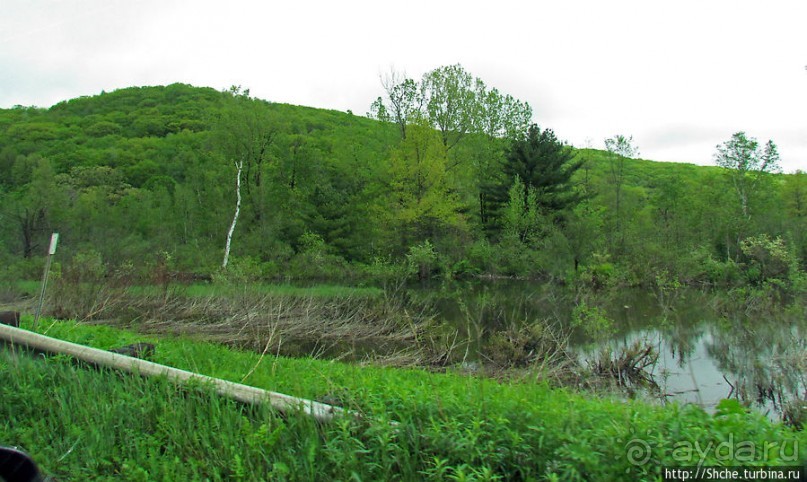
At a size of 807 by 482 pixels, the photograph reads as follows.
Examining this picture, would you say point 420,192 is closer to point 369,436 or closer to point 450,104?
point 450,104

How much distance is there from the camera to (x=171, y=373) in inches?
199

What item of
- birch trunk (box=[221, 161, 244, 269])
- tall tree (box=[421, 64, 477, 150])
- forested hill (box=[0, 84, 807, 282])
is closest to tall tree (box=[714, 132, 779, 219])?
forested hill (box=[0, 84, 807, 282])

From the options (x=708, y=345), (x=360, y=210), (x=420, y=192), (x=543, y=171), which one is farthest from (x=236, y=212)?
(x=708, y=345)

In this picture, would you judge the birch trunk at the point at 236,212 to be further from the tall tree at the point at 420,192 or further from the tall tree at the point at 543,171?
the tall tree at the point at 543,171

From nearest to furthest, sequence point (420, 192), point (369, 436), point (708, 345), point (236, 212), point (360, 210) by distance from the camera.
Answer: point (369, 436) < point (708, 345) < point (420, 192) < point (236, 212) < point (360, 210)

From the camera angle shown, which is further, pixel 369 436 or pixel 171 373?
pixel 171 373

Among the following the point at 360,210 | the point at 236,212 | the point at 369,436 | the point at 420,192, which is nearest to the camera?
the point at 369,436

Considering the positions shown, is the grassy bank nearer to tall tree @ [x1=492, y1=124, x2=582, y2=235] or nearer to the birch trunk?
the birch trunk

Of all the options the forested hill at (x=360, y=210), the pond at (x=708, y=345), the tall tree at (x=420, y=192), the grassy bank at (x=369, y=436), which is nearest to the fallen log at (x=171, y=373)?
the grassy bank at (x=369, y=436)

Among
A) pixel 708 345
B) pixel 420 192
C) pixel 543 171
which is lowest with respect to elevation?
pixel 708 345

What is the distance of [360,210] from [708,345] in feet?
98.8

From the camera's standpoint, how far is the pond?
9.55 metres

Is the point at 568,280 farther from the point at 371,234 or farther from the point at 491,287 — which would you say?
the point at 371,234

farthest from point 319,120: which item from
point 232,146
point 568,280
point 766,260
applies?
point 766,260
